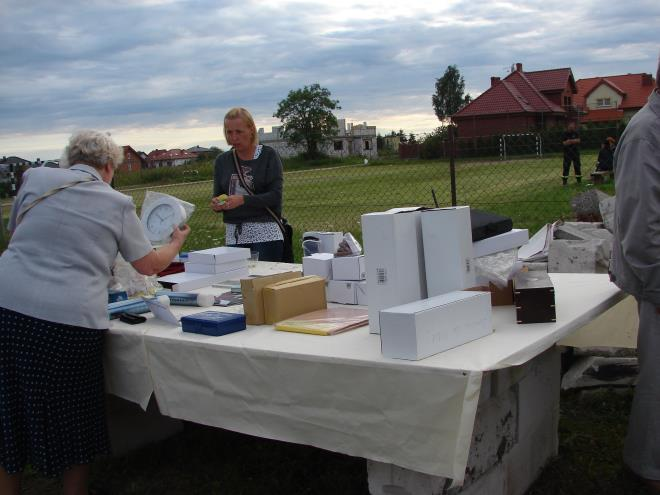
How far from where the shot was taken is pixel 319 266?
8.99 ft

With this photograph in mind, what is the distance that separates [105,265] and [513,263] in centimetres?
142

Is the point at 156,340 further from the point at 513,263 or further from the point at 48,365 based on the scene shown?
the point at 513,263

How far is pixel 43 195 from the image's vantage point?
90.0 inches

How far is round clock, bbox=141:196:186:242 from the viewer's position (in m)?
2.96

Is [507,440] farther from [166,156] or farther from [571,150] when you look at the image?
[166,156]

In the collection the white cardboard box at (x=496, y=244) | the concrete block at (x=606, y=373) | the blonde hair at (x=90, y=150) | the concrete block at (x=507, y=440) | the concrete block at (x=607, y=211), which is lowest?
the concrete block at (x=606, y=373)

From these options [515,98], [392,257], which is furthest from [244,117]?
[515,98]

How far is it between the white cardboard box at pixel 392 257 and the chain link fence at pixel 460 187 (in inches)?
180

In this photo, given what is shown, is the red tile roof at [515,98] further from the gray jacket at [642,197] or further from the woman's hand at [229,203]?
the gray jacket at [642,197]

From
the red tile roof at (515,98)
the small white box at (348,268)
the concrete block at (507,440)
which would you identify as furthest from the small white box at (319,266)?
the red tile roof at (515,98)

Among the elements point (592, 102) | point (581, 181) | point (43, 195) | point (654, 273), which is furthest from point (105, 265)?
point (592, 102)

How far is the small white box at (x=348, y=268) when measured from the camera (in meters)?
2.58

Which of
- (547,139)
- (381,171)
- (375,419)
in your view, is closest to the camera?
(375,419)

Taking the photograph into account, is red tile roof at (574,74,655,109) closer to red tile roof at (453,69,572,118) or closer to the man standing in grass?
red tile roof at (453,69,572,118)
